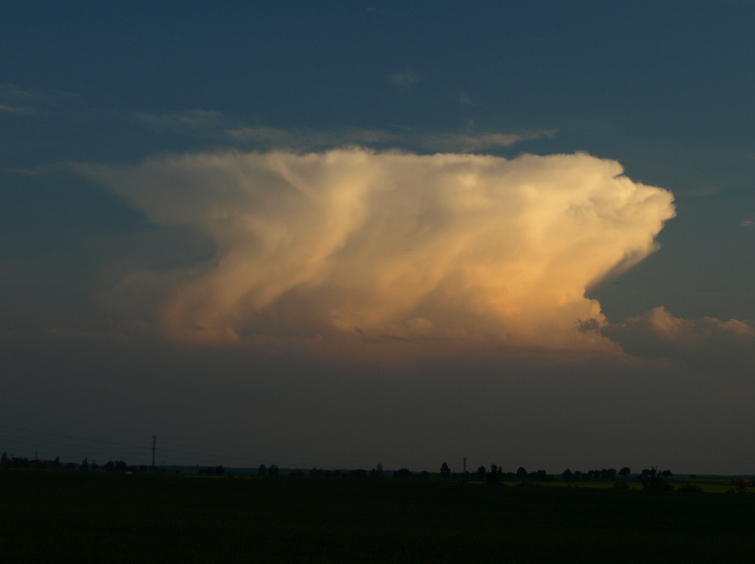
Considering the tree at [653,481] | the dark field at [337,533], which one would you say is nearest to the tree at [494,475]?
the tree at [653,481]

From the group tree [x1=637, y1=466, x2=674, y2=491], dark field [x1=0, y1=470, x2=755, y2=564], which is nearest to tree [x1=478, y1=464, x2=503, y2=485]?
tree [x1=637, y1=466, x2=674, y2=491]

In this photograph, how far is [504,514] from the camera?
56500 mm

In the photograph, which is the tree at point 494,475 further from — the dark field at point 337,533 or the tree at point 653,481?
the dark field at point 337,533

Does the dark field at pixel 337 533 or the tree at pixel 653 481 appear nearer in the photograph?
the dark field at pixel 337 533

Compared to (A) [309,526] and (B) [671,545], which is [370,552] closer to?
(A) [309,526]

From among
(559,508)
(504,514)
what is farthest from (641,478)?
(504,514)

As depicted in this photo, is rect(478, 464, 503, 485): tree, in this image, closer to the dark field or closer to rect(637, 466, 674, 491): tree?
rect(637, 466, 674, 491): tree

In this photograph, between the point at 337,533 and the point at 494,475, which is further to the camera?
the point at 494,475

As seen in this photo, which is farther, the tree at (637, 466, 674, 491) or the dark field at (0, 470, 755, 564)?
the tree at (637, 466, 674, 491)

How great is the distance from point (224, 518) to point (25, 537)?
1453 centimetres

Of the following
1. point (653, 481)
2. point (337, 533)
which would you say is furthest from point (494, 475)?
point (337, 533)

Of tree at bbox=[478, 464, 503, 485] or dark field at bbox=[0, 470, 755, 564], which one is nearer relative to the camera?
dark field at bbox=[0, 470, 755, 564]

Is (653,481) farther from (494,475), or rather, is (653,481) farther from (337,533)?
(337,533)

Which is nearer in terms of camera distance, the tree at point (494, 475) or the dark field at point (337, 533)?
the dark field at point (337, 533)
